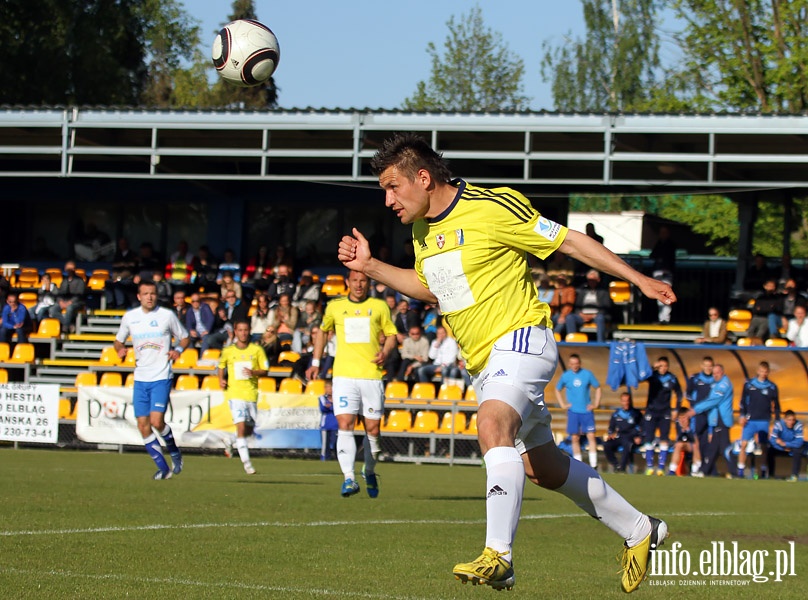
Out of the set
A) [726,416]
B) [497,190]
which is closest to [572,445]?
[726,416]

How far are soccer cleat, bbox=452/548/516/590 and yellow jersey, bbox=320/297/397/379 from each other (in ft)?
23.6

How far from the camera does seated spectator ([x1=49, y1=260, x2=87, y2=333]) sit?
87.8ft

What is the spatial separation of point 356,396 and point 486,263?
6.48 metres

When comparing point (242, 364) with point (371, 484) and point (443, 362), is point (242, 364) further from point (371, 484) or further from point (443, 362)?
point (443, 362)

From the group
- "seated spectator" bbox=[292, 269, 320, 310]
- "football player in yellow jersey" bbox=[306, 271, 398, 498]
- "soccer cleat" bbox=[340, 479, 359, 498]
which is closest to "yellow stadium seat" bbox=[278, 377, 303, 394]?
"seated spectator" bbox=[292, 269, 320, 310]

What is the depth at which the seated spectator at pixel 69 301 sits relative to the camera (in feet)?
87.8

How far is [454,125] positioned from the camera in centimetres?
2538

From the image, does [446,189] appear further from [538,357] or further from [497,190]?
[538,357]

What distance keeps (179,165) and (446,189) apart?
23217 mm

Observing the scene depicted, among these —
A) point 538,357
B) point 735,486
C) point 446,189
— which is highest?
point 446,189

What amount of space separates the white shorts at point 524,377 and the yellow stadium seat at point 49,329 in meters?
21.8

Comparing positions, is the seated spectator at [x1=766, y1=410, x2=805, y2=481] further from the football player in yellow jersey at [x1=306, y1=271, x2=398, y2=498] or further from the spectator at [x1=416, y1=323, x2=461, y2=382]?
the football player in yellow jersey at [x1=306, y1=271, x2=398, y2=498]

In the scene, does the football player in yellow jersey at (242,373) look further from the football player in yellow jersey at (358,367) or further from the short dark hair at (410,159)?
the short dark hair at (410,159)

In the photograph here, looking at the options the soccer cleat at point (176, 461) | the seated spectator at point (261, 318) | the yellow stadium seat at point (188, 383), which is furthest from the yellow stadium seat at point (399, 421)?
the soccer cleat at point (176, 461)
